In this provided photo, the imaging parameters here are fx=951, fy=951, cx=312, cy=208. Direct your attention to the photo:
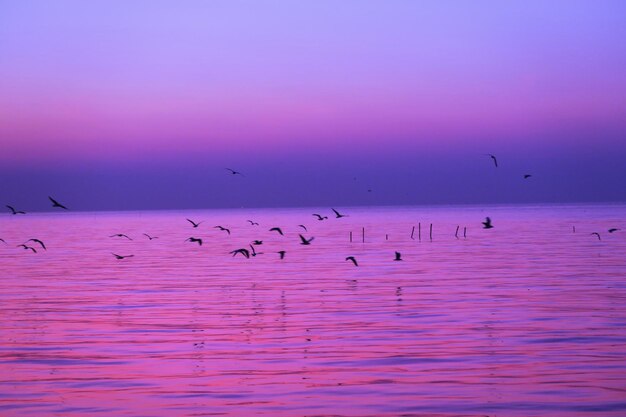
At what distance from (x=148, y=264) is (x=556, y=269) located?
22.6m

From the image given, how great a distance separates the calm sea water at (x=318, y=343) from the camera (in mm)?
15453

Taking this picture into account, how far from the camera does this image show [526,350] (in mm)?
20094

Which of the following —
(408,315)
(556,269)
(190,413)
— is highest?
(556,269)

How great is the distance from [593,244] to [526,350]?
162 ft

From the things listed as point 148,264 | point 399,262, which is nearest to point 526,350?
point 399,262

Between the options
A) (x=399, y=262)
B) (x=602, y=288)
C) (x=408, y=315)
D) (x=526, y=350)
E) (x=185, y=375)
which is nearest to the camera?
(x=185, y=375)

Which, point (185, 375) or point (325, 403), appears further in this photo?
point (185, 375)

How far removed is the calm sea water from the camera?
608 inches

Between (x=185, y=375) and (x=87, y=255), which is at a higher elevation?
(x=87, y=255)

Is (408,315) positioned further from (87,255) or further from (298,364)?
(87,255)

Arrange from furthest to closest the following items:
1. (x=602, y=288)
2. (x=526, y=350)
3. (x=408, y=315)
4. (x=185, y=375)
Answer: (x=602, y=288), (x=408, y=315), (x=526, y=350), (x=185, y=375)

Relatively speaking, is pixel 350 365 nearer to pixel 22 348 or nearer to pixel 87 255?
pixel 22 348

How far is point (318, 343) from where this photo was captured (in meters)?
21.5

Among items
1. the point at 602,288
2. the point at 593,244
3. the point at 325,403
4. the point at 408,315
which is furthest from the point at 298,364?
the point at 593,244
